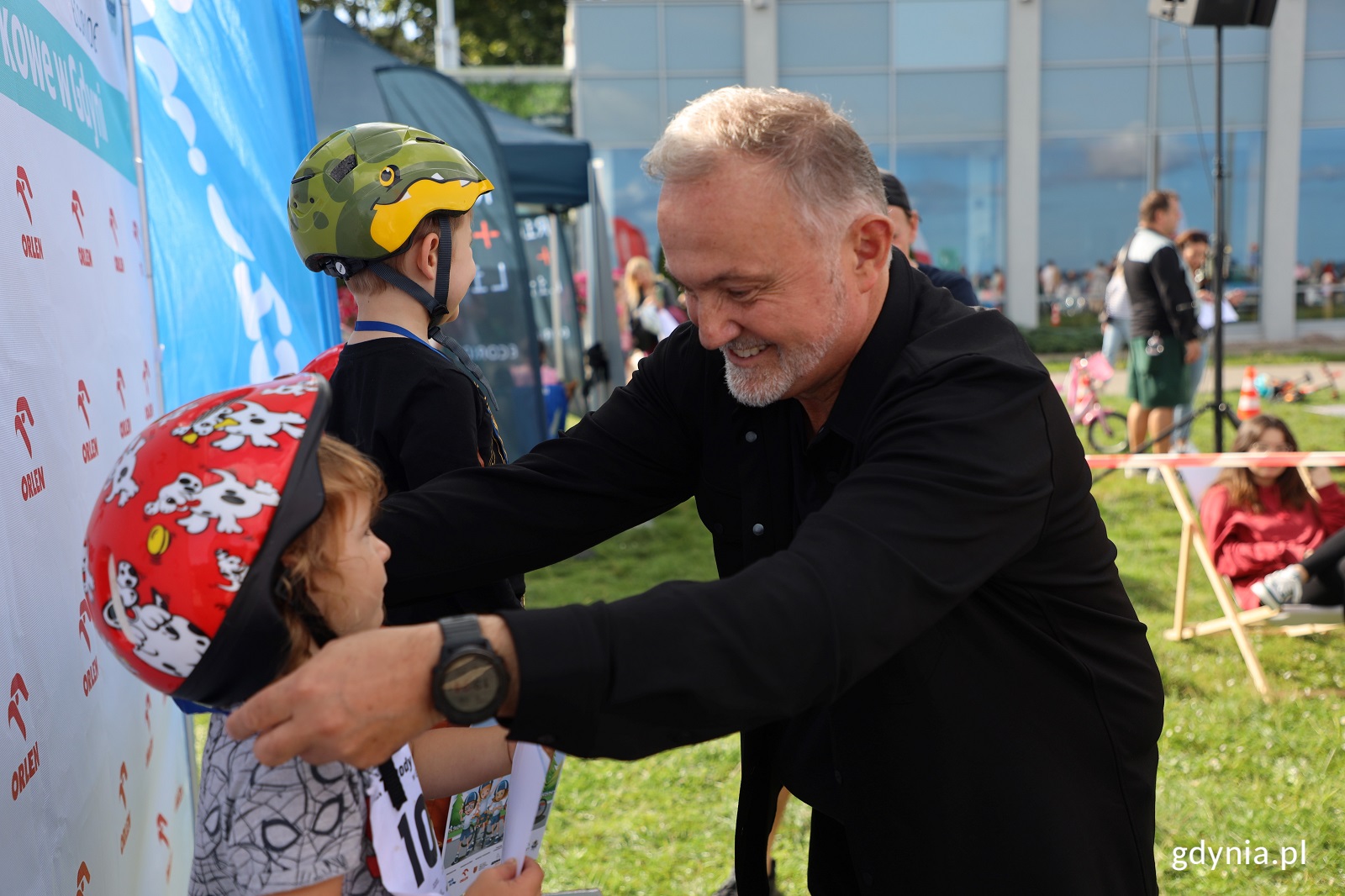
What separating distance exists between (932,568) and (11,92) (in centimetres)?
162

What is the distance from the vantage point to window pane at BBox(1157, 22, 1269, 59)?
821 inches

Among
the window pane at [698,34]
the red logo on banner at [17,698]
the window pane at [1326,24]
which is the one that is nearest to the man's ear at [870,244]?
the red logo on banner at [17,698]

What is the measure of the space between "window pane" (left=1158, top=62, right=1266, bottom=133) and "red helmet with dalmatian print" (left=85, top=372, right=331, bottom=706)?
2296 centimetres

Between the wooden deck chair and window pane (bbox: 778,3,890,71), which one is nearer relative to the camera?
the wooden deck chair

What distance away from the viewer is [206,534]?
4.21ft

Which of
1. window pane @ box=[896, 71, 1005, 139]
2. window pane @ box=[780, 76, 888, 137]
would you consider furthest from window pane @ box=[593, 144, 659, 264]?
window pane @ box=[896, 71, 1005, 139]

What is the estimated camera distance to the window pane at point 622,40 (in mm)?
21625

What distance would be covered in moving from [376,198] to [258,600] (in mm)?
1256

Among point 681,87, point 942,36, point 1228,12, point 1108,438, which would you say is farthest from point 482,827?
point 942,36

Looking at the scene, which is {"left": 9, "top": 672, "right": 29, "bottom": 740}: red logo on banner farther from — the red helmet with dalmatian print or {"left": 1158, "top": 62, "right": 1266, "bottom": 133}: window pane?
{"left": 1158, "top": 62, "right": 1266, "bottom": 133}: window pane

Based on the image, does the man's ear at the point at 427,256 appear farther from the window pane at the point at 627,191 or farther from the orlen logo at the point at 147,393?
the window pane at the point at 627,191

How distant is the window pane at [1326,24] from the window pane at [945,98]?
18.9ft

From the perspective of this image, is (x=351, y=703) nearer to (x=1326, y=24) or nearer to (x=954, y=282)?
(x=954, y=282)

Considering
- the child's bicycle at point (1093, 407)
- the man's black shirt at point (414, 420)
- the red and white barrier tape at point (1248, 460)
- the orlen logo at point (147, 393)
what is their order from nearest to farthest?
1. the man's black shirt at point (414, 420)
2. the orlen logo at point (147, 393)
3. the red and white barrier tape at point (1248, 460)
4. the child's bicycle at point (1093, 407)
